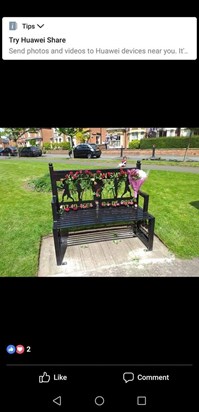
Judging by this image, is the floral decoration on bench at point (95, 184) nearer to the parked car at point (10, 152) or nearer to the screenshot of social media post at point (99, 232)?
the screenshot of social media post at point (99, 232)

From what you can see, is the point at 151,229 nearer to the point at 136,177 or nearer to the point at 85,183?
the point at 136,177

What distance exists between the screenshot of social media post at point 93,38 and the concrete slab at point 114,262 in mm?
2577

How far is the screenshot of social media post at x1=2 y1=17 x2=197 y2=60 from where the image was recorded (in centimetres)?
118

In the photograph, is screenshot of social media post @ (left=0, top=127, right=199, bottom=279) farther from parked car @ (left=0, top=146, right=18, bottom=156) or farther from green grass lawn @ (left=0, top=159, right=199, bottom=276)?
parked car @ (left=0, top=146, right=18, bottom=156)

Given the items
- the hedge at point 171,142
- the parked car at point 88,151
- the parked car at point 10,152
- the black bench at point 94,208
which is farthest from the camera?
the parked car at point 10,152

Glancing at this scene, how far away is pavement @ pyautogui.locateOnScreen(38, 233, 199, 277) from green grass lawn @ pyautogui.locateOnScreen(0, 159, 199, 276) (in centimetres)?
19

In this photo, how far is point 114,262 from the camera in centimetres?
340

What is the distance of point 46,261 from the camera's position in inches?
137

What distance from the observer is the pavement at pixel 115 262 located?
3145 millimetres
